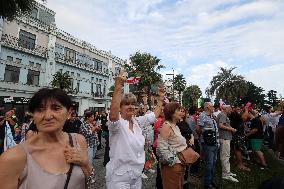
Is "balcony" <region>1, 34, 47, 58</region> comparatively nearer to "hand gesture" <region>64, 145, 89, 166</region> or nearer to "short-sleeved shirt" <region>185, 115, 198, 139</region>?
"short-sleeved shirt" <region>185, 115, 198, 139</region>

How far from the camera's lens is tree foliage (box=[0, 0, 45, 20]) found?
38.1 feet

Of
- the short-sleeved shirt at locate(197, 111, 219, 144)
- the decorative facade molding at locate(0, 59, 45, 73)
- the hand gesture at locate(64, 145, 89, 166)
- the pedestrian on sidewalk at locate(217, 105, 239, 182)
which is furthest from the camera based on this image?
the decorative facade molding at locate(0, 59, 45, 73)

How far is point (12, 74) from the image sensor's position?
32969 millimetres

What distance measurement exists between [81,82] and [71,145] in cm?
4561

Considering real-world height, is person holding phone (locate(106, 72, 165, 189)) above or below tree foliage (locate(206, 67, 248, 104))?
below

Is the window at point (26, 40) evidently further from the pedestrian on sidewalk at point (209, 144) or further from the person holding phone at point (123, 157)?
the person holding phone at point (123, 157)

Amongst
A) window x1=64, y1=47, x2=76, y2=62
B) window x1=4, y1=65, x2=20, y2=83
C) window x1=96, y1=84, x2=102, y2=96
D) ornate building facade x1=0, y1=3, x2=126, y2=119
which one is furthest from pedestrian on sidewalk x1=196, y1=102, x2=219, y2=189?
window x1=96, y1=84, x2=102, y2=96

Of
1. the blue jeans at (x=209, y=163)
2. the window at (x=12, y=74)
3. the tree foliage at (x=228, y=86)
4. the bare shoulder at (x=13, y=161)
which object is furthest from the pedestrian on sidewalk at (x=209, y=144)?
the tree foliage at (x=228, y=86)

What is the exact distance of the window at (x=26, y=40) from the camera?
113ft

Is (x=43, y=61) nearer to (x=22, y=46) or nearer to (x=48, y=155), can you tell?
(x=22, y=46)

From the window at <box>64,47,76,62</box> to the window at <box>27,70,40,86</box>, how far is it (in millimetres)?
6688

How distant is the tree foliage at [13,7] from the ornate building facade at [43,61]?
42.1 feet

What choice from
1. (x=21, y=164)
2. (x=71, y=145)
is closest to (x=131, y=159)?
(x=71, y=145)

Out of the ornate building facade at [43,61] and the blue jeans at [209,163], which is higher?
the ornate building facade at [43,61]
